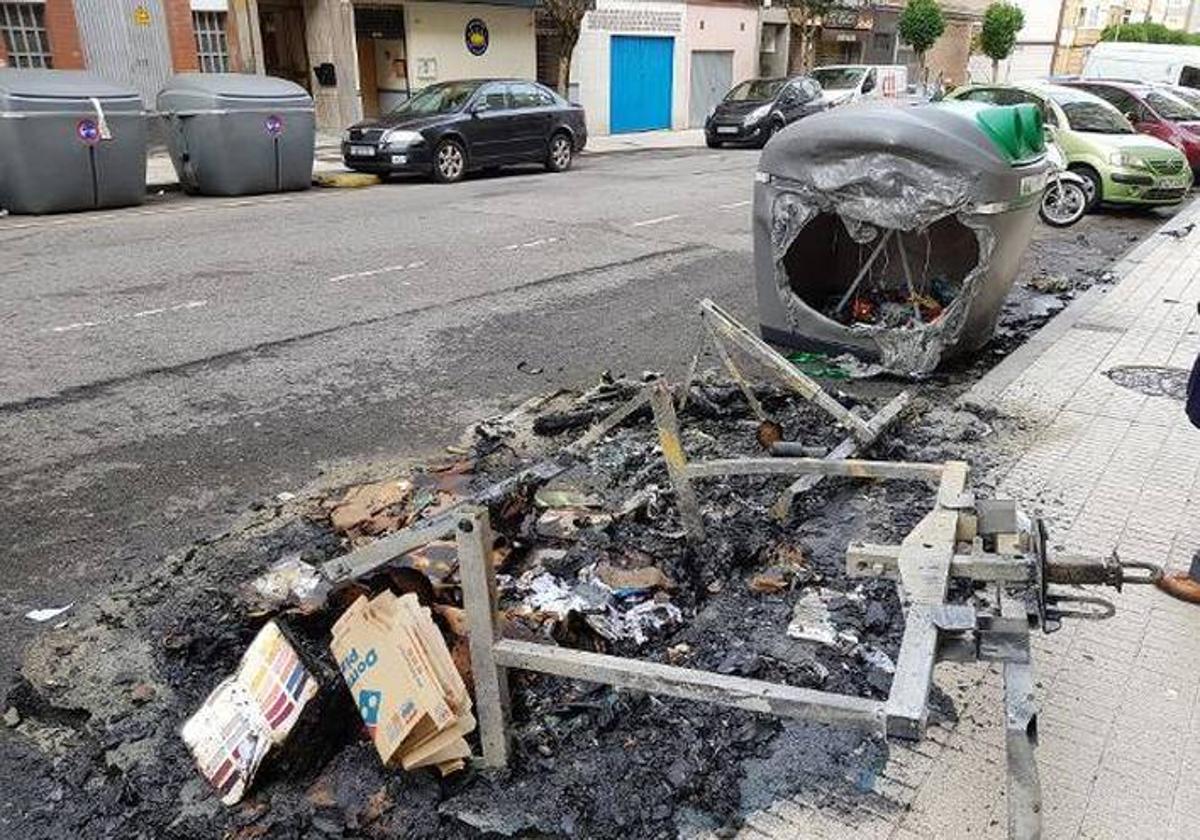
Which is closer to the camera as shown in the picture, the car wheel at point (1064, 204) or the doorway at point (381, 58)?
the car wheel at point (1064, 204)

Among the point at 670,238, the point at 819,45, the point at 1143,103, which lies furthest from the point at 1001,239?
the point at 819,45

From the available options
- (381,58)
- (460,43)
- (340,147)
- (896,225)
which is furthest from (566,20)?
(896,225)

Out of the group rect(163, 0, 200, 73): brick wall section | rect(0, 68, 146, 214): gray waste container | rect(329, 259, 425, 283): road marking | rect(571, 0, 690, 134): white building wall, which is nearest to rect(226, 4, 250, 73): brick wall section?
rect(163, 0, 200, 73): brick wall section

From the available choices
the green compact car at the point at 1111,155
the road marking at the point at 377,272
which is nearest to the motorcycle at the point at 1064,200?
the green compact car at the point at 1111,155

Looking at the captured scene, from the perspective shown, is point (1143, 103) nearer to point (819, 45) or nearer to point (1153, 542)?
point (1153, 542)

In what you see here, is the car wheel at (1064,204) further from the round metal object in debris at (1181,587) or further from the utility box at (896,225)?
the round metal object in debris at (1181,587)

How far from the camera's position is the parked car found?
16.8 meters

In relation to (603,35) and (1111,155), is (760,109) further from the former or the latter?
(1111,155)

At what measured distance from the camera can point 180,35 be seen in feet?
59.1

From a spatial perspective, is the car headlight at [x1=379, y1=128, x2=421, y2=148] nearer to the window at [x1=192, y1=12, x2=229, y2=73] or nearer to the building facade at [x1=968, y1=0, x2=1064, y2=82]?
the window at [x1=192, y1=12, x2=229, y2=73]

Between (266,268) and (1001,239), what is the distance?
22.2 ft

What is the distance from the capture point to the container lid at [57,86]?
12.6m

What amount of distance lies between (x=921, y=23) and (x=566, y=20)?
21317mm

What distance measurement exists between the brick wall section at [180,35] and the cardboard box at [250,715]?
17.8 m
